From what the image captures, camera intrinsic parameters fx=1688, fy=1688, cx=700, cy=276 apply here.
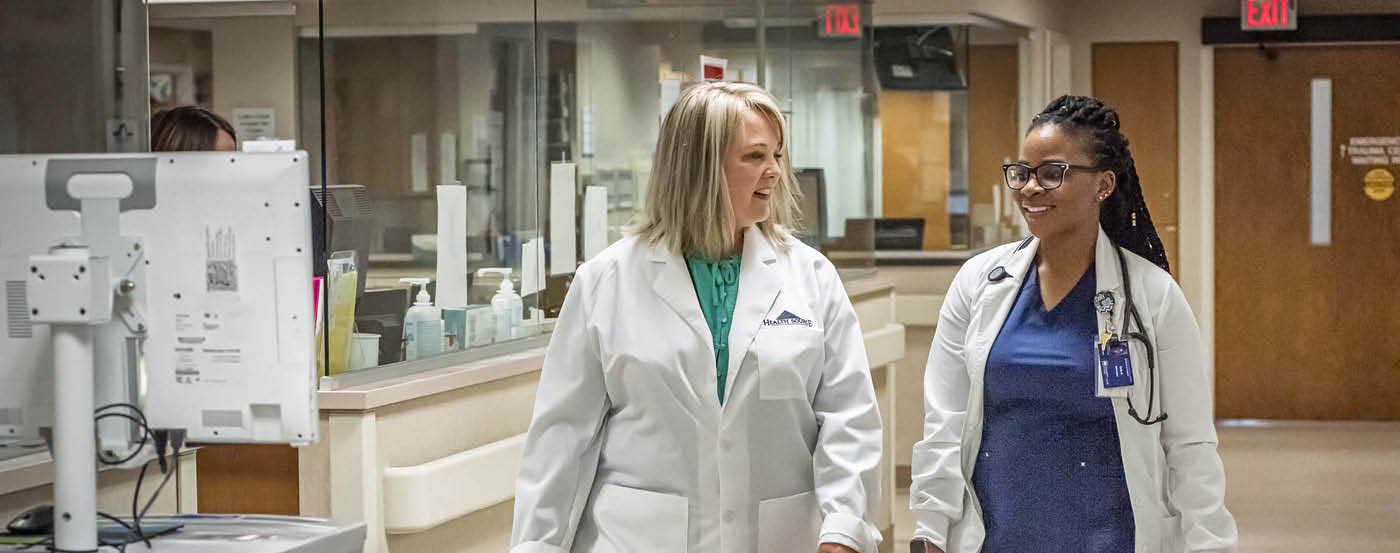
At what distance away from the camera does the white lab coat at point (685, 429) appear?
9.30 feet

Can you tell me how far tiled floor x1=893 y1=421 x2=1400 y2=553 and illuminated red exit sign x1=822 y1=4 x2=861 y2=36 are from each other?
7.33 ft

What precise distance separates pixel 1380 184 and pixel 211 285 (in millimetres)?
9795

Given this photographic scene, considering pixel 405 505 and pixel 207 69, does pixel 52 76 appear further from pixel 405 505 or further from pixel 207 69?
pixel 207 69

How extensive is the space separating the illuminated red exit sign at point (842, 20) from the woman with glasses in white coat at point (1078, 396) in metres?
4.47

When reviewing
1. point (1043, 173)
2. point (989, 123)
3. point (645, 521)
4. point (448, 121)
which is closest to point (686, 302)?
point (645, 521)

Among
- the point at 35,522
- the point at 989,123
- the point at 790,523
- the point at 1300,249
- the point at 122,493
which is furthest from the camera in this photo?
the point at 1300,249

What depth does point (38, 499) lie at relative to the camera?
2.96 meters

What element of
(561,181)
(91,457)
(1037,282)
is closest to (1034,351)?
(1037,282)

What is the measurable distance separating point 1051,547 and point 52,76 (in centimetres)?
208

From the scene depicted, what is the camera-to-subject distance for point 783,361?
284 centimetres

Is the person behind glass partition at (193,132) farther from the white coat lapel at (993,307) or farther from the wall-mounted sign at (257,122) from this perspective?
the wall-mounted sign at (257,122)

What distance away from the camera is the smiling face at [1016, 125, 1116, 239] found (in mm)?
2869

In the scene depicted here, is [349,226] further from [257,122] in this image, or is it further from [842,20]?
[842,20]

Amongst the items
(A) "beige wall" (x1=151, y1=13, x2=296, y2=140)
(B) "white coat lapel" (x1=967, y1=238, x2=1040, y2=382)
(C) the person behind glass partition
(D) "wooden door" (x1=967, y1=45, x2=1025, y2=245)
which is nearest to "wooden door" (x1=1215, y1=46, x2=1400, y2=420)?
(D) "wooden door" (x1=967, y1=45, x2=1025, y2=245)
